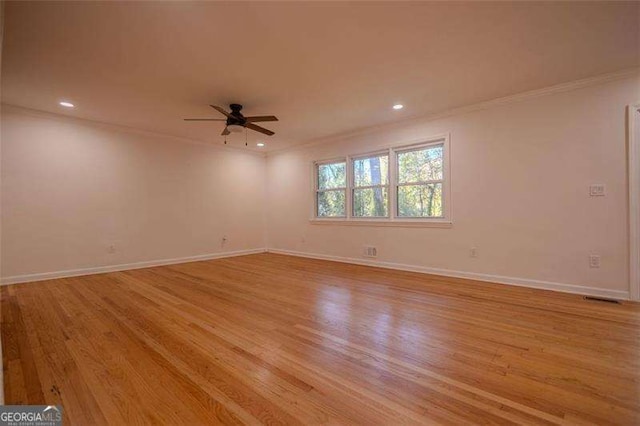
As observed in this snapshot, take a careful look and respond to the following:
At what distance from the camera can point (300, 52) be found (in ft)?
8.80

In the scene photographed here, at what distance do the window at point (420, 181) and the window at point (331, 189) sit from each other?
4.02 feet

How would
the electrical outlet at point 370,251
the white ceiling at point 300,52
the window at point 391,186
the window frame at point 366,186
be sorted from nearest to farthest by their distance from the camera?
the white ceiling at point 300,52 < the window at point 391,186 < the window frame at point 366,186 < the electrical outlet at point 370,251

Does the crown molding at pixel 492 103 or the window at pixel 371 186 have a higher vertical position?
the crown molding at pixel 492 103

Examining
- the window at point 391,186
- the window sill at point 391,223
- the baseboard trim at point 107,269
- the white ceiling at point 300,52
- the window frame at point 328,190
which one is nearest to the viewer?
the white ceiling at point 300,52

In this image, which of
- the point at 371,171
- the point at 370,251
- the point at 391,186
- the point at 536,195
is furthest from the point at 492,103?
the point at 370,251

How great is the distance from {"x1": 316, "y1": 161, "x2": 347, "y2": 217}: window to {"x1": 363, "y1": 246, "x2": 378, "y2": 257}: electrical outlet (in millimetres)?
885

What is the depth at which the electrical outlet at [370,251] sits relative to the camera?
511 cm

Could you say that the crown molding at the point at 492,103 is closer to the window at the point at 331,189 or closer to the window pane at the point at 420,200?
the window at the point at 331,189

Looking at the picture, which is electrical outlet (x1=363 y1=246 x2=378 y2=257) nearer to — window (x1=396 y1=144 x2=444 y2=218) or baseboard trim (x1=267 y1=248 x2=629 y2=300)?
baseboard trim (x1=267 y1=248 x2=629 y2=300)

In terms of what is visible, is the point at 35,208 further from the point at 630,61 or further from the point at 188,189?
the point at 630,61

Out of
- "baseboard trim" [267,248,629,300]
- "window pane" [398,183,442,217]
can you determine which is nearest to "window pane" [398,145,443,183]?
"window pane" [398,183,442,217]

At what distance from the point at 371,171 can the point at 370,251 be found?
5.06 ft

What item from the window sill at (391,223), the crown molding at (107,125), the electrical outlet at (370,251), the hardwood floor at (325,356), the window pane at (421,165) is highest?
the crown molding at (107,125)

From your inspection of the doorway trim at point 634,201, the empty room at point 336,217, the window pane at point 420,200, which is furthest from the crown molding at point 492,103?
the window pane at point 420,200
